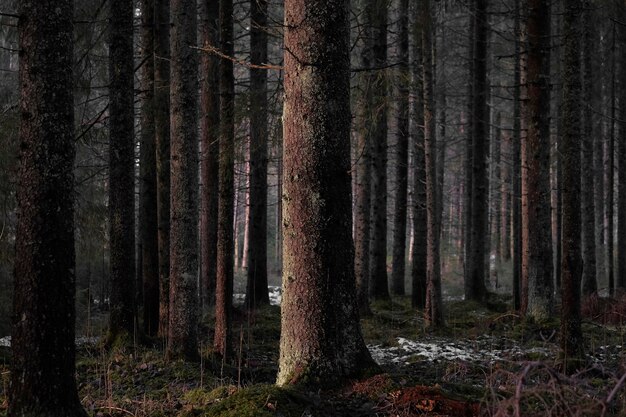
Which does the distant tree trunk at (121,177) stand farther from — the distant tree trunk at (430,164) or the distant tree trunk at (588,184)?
the distant tree trunk at (588,184)

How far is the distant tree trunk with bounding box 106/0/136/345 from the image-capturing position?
27.8ft

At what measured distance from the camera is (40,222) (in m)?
4.01

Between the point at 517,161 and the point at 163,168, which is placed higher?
the point at 517,161

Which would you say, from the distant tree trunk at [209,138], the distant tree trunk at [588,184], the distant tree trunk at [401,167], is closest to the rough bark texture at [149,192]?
the distant tree trunk at [209,138]

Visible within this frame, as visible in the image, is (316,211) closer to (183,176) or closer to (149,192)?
(183,176)

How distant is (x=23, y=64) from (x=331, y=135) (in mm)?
2377

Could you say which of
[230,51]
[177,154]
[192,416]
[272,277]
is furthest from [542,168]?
[272,277]

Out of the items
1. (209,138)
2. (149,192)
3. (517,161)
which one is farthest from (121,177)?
(517,161)

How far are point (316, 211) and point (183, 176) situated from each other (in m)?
3.19

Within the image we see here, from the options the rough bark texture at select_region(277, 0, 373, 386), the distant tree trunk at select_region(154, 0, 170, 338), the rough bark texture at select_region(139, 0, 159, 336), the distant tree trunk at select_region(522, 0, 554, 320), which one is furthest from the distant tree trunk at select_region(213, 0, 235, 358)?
the distant tree trunk at select_region(522, 0, 554, 320)

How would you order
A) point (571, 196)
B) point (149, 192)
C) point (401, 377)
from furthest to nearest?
1. point (149, 192)
2. point (571, 196)
3. point (401, 377)

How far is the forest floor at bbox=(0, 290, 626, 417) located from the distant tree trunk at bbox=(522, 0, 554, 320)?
2.67 feet

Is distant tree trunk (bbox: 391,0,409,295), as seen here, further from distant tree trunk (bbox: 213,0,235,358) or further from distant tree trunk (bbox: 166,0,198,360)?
distant tree trunk (bbox: 166,0,198,360)

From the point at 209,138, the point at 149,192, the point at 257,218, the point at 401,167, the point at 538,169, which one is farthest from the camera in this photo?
the point at 401,167
